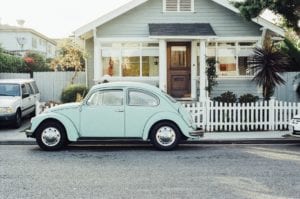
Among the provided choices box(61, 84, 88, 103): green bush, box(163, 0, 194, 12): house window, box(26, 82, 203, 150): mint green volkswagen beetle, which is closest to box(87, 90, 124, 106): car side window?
box(26, 82, 203, 150): mint green volkswagen beetle

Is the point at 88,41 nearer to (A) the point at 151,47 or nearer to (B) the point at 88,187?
(A) the point at 151,47

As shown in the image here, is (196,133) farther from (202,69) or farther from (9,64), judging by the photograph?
(9,64)

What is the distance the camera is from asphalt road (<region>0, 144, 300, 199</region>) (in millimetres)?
7578

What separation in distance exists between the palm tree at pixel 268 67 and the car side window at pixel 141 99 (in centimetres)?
757

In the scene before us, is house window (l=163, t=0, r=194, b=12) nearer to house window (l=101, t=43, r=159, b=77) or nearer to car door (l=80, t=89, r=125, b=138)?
house window (l=101, t=43, r=159, b=77)

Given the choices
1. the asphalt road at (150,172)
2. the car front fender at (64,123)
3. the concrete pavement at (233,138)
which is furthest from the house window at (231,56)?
the car front fender at (64,123)

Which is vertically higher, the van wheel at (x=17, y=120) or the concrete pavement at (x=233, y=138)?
the van wheel at (x=17, y=120)

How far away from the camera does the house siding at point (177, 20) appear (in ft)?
68.7

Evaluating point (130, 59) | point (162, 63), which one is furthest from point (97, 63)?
point (162, 63)

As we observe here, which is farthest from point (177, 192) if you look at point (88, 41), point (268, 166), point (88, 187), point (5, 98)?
point (88, 41)

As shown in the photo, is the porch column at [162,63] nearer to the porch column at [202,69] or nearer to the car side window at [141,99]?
the porch column at [202,69]

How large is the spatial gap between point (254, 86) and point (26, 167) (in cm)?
1361

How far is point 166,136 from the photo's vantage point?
39.7ft

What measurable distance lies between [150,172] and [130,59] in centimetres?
1242
